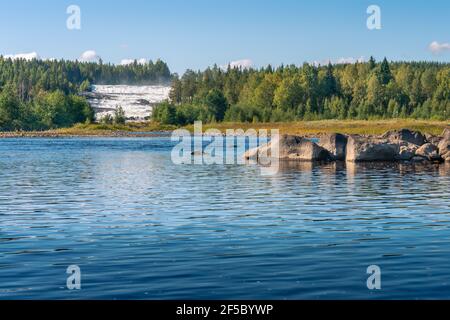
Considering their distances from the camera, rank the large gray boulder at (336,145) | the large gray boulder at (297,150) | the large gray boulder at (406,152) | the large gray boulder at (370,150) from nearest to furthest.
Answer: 1. the large gray boulder at (370,150)
2. the large gray boulder at (297,150)
3. the large gray boulder at (336,145)
4. the large gray boulder at (406,152)

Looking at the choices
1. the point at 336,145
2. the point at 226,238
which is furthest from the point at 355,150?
the point at 226,238

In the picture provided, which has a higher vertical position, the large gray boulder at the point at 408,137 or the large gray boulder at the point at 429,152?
the large gray boulder at the point at 408,137

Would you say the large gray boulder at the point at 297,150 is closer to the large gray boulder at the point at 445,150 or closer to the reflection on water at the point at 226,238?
the large gray boulder at the point at 445,150

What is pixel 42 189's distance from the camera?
1638 inches

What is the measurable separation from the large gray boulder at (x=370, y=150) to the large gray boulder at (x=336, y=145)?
28.3 inches

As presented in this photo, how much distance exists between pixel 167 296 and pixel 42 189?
27548mm

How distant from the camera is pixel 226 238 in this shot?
76.7ft

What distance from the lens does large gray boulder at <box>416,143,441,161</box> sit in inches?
2675

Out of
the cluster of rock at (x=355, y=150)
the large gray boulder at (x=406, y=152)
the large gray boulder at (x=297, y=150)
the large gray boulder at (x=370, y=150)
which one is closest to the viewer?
the large gray boulder at (x=370, y=150)

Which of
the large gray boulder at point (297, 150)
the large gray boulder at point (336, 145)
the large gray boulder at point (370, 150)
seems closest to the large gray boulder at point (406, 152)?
the large gray boulder at point (370, 150)

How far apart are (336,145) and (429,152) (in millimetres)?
8827

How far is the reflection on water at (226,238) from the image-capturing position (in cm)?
1670

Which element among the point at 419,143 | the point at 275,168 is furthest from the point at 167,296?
the point at 419,143

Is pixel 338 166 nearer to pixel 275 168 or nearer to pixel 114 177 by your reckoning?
pixel 275 168
